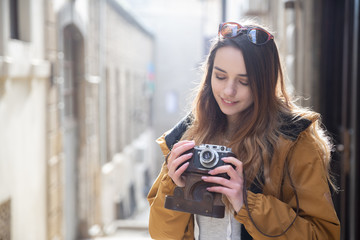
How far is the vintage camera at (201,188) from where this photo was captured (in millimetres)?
1692

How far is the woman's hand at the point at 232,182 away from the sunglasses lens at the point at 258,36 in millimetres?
463

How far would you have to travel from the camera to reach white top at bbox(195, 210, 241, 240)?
1818mm

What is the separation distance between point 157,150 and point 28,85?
16919 mm

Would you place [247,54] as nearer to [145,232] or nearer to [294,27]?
[294,27]

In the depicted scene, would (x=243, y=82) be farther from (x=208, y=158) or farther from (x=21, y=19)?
(x=21, y=19)

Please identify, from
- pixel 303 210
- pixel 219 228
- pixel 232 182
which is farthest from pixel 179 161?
pixel 303 210

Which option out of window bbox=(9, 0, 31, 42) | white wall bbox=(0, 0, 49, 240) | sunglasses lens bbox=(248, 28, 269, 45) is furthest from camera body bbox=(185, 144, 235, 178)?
window bbox=(9, 0, 31, 42)

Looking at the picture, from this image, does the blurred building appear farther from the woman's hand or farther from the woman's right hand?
the woman's hand

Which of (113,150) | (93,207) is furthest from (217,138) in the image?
(113,150)

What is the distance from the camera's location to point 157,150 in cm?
2161

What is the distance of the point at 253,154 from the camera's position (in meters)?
1.75

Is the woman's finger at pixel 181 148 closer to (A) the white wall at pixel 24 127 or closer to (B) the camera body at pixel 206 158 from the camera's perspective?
(B) the camera body at pixel 206 158

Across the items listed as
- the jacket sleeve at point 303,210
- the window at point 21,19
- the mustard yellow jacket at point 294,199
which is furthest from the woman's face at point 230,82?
the window at point 21,19

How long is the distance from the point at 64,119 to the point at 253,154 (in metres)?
5.79
